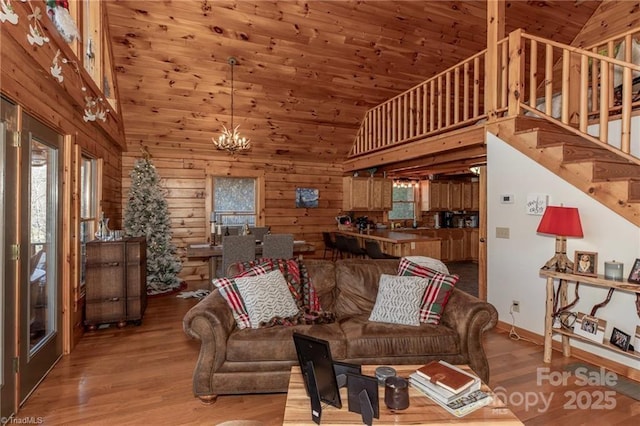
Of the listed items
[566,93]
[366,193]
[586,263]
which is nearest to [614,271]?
[586,263]

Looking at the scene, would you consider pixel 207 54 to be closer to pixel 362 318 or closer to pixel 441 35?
pixel 441 35

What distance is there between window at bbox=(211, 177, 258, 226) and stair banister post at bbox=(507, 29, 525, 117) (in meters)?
4.57

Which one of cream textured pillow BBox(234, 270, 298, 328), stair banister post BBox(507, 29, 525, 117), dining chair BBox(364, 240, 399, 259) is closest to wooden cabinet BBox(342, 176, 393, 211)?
dining chair BBox(364, 240, 399, 259)

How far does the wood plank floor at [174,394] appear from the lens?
215cm

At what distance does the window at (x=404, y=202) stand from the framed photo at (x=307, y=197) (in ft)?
8.01

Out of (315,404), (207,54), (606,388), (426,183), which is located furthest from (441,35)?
(315,404)

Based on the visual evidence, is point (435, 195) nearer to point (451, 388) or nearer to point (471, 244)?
point (471, 244)

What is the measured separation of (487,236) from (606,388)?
1.81m

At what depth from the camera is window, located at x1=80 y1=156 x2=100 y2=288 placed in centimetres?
376

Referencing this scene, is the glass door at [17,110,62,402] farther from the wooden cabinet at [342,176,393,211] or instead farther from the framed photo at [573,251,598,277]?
the wooden cabinet at [342,176,393,211]

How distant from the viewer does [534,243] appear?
344 centimetres

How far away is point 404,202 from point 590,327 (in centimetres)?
594

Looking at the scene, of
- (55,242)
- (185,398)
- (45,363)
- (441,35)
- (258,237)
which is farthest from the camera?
(258,237)

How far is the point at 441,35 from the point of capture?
4992 millimetres
